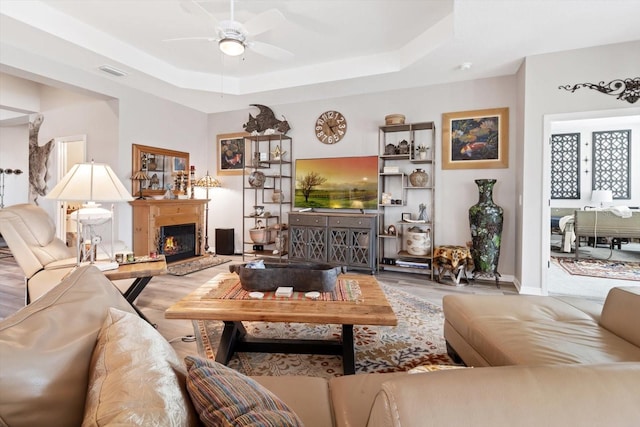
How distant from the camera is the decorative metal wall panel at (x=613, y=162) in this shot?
722 centimetres

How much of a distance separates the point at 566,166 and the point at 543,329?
7.96m

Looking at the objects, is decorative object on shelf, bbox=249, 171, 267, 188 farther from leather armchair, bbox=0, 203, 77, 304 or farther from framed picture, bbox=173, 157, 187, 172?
leather armchair, bbox=0, 203, 77, 304

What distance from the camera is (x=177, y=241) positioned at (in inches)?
222

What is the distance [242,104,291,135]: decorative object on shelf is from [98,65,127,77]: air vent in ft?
6.38

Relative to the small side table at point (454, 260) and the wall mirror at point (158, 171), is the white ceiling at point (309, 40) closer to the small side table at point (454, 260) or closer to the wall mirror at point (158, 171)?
the wall mirror at point (158, 171)

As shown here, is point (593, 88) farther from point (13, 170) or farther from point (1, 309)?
point (13, 170)

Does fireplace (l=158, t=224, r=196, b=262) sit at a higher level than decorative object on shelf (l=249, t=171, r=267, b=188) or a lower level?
lower

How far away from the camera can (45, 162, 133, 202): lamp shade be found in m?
2.17

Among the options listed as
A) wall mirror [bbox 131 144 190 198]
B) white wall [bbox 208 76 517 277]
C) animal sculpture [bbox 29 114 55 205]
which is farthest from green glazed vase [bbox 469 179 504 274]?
animal sculpture [bbox 29 114 55 205]

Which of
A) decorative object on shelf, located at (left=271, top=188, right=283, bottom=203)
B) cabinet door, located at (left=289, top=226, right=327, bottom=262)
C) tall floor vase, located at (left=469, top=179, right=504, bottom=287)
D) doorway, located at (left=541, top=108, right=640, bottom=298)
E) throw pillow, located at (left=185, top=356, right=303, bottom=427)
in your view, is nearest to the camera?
throw pillow, located at (left=185, top=356, right=303, bottom=427)

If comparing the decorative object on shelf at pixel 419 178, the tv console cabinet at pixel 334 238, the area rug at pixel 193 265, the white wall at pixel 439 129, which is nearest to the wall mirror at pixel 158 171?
the area rug at pixel 193 265

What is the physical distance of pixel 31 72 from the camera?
13.0 ft

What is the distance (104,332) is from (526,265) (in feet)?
14.2

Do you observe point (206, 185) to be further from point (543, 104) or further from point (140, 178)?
point (543, 104)
